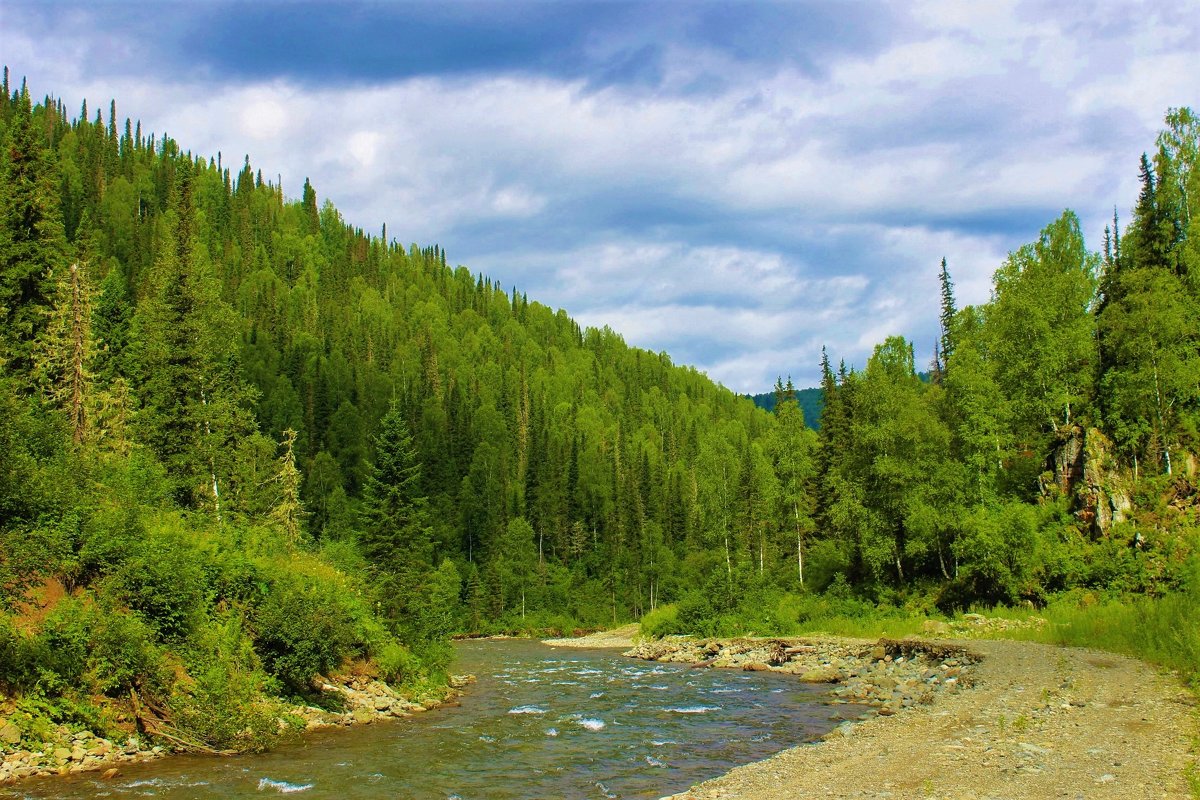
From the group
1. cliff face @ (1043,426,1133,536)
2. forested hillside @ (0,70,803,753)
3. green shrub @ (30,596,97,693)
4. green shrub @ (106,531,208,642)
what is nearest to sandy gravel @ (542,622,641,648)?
forested hillside @ (0,70,803,753)

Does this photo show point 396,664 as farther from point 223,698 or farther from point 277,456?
point 277,456

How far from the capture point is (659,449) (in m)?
151

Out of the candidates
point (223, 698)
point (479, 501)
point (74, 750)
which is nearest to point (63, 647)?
point (74, 750)

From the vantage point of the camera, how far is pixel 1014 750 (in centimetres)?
1406

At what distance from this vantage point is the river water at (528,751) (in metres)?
15.1

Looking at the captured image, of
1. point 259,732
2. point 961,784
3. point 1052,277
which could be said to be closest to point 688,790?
point 961,784

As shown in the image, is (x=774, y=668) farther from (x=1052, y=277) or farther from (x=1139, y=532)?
(x=1052, y=277)

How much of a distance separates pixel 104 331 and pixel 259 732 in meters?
61.2

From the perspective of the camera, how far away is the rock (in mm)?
15430

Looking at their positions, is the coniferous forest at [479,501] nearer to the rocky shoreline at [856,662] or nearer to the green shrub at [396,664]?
the green shrub at [396,664]

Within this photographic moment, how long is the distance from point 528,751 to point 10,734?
11.0 m

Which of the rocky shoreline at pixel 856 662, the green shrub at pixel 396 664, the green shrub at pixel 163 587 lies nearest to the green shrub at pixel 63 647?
the green shrub at pixel 163 587

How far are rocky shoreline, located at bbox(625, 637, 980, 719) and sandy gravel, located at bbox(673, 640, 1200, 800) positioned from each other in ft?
9.42

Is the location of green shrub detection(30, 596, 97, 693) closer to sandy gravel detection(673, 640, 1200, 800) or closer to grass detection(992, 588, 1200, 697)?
sandy gravel detection(673, 640, 1200, 800)
